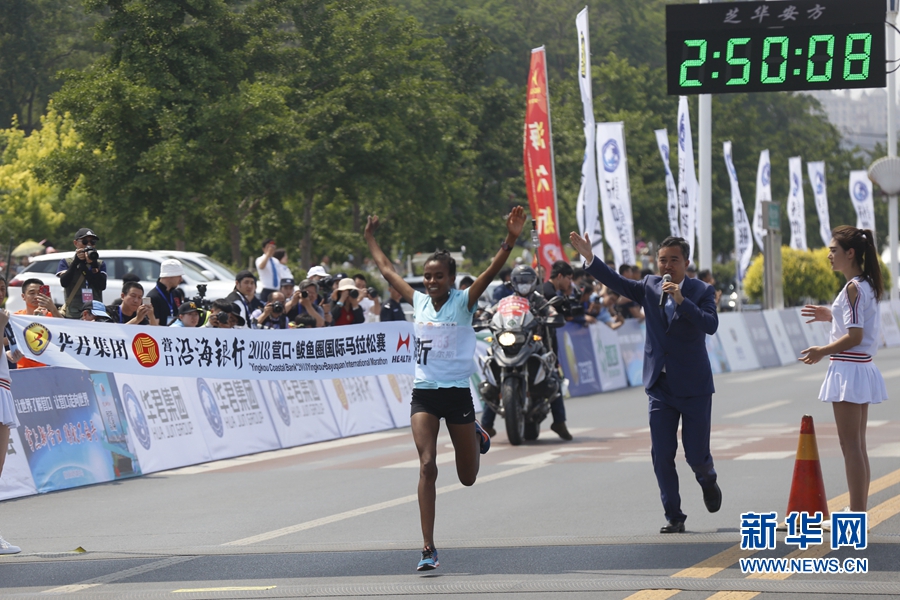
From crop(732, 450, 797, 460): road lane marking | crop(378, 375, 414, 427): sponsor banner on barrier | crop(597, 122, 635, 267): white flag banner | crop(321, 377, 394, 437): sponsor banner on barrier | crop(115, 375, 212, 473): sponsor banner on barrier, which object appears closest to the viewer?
crop(732, 450, 797, 460): road lane marking

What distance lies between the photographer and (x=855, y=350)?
27.3 feet

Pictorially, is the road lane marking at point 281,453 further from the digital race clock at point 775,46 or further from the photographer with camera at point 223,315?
the digital race clock at point 775,46

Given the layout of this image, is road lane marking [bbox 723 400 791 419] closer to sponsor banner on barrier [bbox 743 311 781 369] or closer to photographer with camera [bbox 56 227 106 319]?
photographer with camera [bbox 56 227 106 319]

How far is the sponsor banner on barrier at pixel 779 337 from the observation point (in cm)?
3102

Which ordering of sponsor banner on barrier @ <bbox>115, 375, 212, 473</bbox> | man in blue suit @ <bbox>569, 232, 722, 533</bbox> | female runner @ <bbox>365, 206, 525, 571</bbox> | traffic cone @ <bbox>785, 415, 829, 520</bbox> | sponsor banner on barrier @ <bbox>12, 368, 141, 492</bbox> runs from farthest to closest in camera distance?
sponsor banner on barrier @ <bbox>115, 375, 212, 473</bbox> < sponsor banner on barrier @ <bbox>12, 368, 141, 492</bbox> < man in blue suit @ <bbox>569, 232, 722, 533</bbox> < traffic cone @ <bbox>785, 415, 829, 520</bbox> < female runner @ <bbox>365, 206, 525, 571</bbox>

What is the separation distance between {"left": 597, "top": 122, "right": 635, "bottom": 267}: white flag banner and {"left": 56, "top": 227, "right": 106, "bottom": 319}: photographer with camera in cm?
1782

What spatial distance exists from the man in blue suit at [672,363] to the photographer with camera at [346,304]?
9.68 m

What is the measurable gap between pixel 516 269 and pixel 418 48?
26.3 m

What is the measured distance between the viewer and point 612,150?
101ft

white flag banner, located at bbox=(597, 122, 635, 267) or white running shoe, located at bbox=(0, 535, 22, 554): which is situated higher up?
white flag banner, located at bbox=(597, 122, 635, 267)

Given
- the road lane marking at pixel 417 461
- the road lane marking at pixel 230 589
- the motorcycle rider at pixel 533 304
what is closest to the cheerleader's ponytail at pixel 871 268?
the road lane marking at pixel 230 589

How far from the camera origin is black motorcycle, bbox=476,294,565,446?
14938mm

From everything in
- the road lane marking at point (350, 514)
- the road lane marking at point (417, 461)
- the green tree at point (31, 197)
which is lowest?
the road lane marking at point (417, 461)

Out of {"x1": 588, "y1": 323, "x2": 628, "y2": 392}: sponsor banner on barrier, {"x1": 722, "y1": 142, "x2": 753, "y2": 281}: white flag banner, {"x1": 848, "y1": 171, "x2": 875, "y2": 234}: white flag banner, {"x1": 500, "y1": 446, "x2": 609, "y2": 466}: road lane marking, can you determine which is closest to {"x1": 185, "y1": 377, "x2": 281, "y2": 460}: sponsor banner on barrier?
{"x1": 500, "y1": 446, "x2": 609, "y2": 466}: road lane marking
